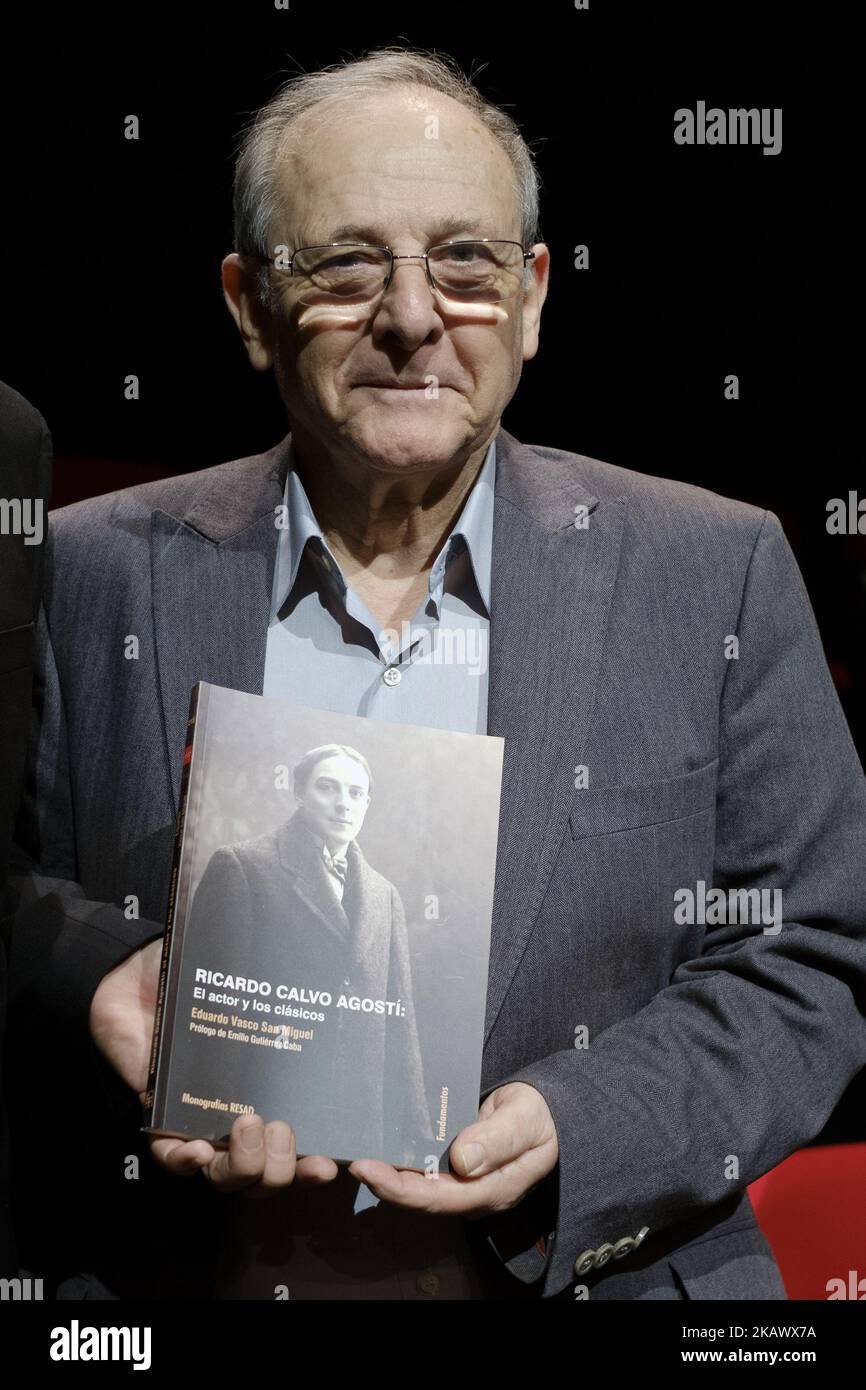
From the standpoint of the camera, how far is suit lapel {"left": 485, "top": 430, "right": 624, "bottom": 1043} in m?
1.48

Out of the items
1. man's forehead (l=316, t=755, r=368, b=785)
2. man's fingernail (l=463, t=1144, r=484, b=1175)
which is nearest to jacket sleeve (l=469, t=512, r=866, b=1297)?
man's fingernail (l=463, t=1144, r=484, b=1175)

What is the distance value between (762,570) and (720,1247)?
776 mm

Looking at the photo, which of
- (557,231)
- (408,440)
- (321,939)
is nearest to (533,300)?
(408,440)

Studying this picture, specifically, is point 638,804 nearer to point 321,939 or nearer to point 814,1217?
point 321,939

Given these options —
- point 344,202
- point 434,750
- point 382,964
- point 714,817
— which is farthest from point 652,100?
point 382,964

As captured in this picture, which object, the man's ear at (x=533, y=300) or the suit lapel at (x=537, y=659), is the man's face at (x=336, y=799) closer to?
the suit lapel at (x=537, y=659)

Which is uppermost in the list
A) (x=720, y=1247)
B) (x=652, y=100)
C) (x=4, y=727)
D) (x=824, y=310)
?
(x=652, y=100)

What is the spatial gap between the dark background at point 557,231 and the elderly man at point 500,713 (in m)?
0.79

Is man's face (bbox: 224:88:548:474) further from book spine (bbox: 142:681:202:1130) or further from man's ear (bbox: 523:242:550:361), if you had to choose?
book spine (bbox: 142:681:202:1130)

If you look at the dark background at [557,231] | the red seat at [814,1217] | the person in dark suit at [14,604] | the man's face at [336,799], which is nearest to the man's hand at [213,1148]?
the person in dark suit at [14,604]

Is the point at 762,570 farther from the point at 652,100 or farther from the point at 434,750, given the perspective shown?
the point at 652,100

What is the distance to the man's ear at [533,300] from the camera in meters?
1.71

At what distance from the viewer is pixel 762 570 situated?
164cm

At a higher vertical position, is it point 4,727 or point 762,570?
point 762,570
